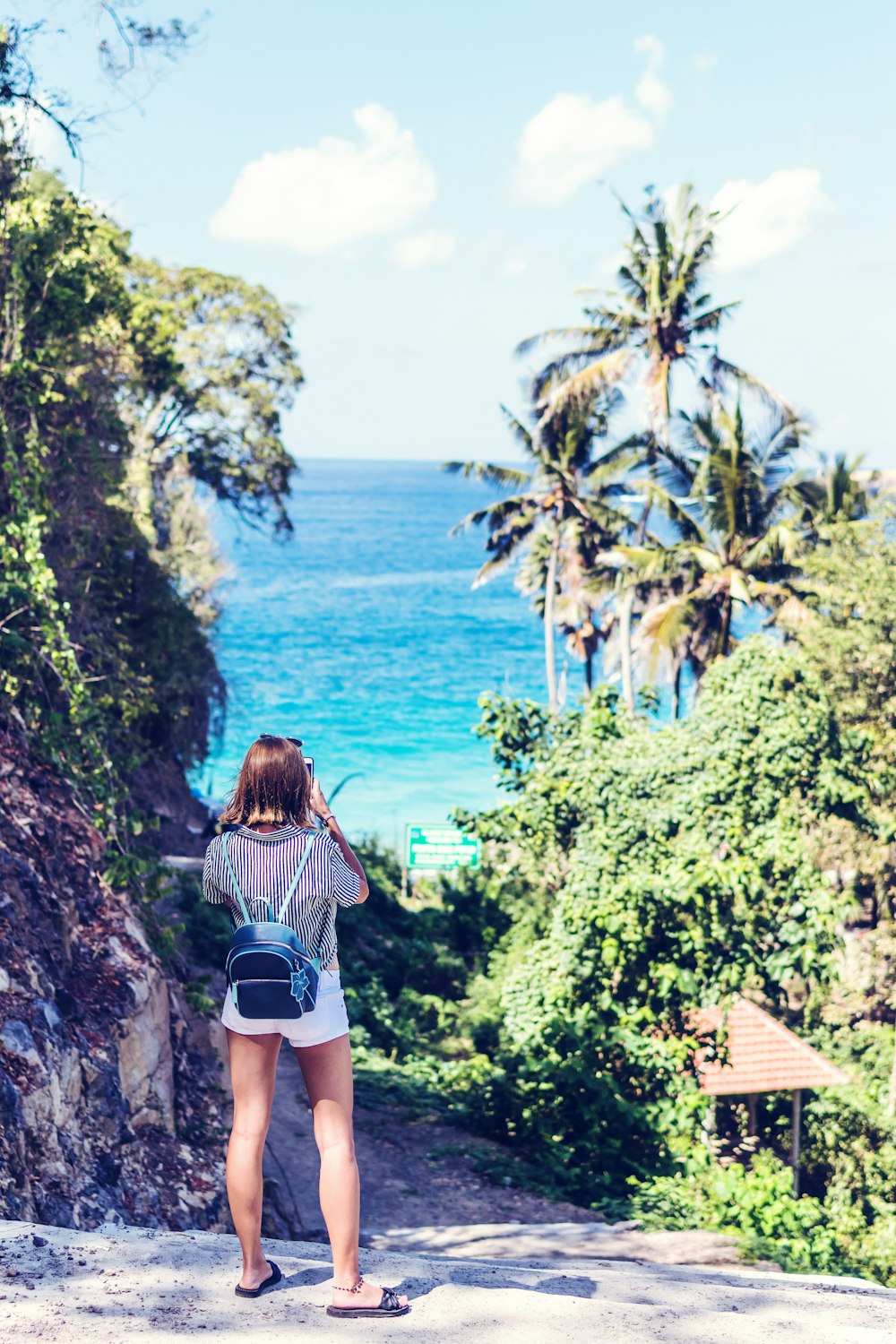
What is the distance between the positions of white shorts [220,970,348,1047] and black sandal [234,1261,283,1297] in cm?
79

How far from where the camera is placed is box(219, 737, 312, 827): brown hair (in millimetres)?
3404

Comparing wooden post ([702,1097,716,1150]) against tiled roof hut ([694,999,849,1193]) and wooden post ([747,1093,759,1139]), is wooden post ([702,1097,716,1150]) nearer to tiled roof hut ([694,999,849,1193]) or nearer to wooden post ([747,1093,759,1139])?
tiled roof hut ([694,999,849,1193])

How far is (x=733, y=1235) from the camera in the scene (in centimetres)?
926

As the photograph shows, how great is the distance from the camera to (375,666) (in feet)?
269

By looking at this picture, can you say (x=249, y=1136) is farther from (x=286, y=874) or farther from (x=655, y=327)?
(x=655, y=327)

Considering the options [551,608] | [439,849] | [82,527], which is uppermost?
[82,527]

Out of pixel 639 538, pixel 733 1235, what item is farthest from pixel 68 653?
pixel 639 538

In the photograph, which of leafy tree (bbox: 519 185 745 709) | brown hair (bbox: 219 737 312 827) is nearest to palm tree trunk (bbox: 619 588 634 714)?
leafy tree (bbox: 519 185 745 709)

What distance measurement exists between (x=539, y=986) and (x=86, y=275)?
9.81 meters

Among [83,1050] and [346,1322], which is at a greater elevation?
[346,1322]

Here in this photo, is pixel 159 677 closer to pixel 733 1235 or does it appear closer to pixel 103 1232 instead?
pixel 733 1235

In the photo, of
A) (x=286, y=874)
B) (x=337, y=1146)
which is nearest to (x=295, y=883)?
(x=286, y=874)

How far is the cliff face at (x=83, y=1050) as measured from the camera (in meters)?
5.84

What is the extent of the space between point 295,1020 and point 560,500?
25.2 meters
